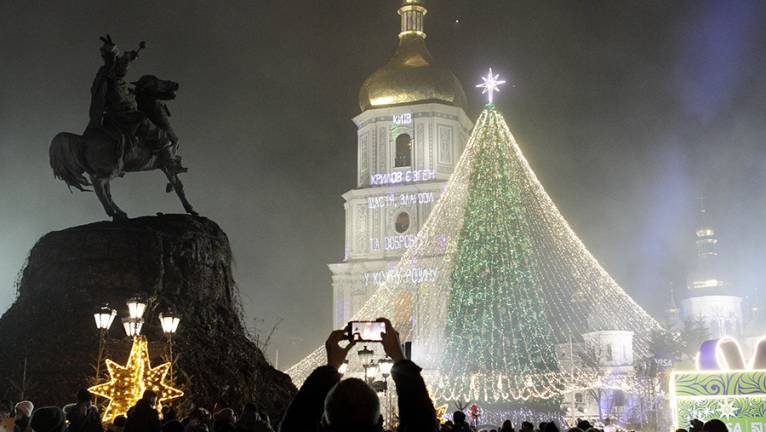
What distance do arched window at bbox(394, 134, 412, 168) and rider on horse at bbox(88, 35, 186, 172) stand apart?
44.0 meters

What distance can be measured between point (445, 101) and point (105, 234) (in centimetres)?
4555

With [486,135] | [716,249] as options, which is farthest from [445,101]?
[716,249]

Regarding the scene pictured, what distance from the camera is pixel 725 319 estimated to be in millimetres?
94062

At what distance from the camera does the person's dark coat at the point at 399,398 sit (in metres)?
3.33

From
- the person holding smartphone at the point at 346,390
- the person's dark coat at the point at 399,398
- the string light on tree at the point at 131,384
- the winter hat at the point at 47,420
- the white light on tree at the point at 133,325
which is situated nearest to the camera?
the person holding smartphone at the point at 346,390

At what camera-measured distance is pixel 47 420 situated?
662 cm

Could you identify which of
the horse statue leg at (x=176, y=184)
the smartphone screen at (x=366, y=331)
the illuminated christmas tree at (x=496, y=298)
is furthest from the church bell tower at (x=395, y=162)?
the smartphone screen at (x=366, y=331)

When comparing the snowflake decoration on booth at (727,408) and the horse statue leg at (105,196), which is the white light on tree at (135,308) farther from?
the snowflake decoration on booth at (727,408)

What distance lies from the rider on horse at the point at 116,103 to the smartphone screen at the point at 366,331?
36.2 feet

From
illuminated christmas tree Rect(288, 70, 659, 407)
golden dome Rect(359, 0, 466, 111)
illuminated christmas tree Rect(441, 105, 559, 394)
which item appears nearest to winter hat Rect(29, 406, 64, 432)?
illuminated christmas tree Rect(288, 70, 659, 407)

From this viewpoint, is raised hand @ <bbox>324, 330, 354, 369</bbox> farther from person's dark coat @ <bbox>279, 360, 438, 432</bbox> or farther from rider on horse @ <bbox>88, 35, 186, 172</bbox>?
rider on horse @ <bbox>88, 35, 186, 172</bbox>

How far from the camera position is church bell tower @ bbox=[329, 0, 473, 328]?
2211 inches

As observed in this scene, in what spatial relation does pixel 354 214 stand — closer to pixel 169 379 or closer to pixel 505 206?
pixel 505 206

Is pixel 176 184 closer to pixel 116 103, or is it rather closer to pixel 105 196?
pixel 105 196
